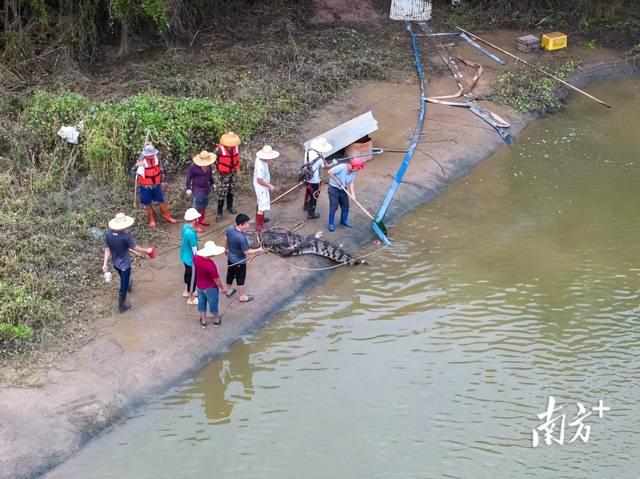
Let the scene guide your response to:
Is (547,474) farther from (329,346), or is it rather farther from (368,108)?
(368,108)

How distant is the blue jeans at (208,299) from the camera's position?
32.6ft

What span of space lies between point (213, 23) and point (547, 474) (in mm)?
12763

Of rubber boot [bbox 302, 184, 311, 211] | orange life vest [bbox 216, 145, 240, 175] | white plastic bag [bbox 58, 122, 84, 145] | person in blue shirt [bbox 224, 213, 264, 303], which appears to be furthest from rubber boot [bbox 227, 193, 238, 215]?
white plastic bag [bbox 58, 122, 84, 145]

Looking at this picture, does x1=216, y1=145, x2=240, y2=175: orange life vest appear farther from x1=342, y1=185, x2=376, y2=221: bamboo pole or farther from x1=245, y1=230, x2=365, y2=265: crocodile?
x1=342, y1=185, x2=376, y2=221: bamboo pole

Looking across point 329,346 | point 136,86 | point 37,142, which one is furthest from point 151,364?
point 136,86

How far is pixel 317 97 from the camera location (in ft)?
51.4

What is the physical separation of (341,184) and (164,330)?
3311 millimetres

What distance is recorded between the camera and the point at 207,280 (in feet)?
32.3

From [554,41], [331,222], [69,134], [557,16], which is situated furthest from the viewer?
[557,16]

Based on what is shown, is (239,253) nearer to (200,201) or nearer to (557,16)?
(200,201)

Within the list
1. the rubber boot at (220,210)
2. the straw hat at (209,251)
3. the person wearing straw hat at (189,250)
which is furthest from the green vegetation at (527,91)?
the straw hat at (209,251)

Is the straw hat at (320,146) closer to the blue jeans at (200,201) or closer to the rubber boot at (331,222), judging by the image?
the rubber boot at (331,222)

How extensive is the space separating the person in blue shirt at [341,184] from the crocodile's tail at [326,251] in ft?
1.69

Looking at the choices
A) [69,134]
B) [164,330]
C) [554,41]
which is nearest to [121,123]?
[69,134]
